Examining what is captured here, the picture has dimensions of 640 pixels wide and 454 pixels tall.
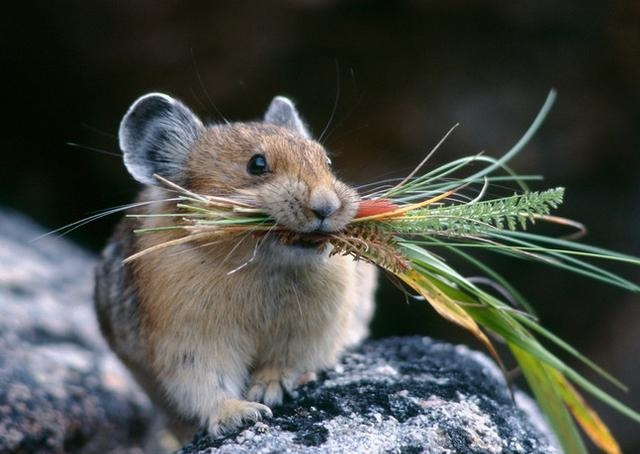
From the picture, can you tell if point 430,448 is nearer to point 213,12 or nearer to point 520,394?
point 520,394

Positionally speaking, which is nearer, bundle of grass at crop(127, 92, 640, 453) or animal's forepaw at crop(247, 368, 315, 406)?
bundle of grass at crop(127, 92, 640, 453)

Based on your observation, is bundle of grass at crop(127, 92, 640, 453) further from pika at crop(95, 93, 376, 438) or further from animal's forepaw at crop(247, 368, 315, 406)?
animal's forepaw at crop(247, 368, 315, 406)

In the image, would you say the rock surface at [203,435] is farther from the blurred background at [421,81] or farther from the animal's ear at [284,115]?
the blurred background at [421,81]

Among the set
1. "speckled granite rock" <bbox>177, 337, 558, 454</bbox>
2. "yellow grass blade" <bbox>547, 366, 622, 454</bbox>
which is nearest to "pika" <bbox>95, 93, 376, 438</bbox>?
"speckled granite rock" <bbox>177, 337, 558, 454</bbox>

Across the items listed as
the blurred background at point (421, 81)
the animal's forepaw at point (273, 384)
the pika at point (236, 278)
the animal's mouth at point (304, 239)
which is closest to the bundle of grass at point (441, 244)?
the animal's mouth at point (304, 239)

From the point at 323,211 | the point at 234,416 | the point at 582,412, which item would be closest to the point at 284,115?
the point at 323,211

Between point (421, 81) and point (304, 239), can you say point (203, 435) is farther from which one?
point (421, 81)
